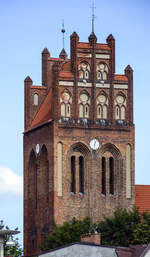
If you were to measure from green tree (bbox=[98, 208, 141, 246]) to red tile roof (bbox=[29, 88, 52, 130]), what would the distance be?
10.5 m

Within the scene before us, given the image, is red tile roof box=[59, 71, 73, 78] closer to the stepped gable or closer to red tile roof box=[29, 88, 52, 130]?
red tile roof box=[29, 88, 52, 130]

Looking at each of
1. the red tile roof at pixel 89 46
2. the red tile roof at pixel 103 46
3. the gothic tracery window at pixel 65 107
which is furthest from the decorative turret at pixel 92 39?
the gothic tracery window at pixel 65 107

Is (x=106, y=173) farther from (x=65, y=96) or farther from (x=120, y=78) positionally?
(x=120, y=78)

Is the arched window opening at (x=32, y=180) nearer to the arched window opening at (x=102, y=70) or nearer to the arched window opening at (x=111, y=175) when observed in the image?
the arched window opening at (x=111, y=175)

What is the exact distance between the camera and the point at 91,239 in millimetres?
96062

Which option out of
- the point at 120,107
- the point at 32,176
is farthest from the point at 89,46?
the point at 32,176

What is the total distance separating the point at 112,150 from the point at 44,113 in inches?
261

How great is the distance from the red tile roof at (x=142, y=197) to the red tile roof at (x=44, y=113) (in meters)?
10.3

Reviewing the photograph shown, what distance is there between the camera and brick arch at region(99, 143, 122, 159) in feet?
381

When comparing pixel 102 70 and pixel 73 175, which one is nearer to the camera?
pixel 73 175

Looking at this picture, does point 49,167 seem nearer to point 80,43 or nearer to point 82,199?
point 82,199

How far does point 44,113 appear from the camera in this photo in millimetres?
117812

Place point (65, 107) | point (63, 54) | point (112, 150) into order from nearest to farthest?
point (65, 107) → point (112, 150) → point (63, 54)

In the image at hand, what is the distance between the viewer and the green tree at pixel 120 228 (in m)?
110
